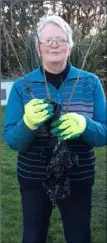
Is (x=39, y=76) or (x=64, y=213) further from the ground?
(x=39, y=76)

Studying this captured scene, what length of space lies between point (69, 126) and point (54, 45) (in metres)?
0.31

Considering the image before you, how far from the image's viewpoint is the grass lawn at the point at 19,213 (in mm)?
2941

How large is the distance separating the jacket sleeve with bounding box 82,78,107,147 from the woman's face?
191 mm

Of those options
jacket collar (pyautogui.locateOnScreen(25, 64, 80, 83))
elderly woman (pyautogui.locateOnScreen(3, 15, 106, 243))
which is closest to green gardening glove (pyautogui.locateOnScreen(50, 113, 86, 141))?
elderly woman (pyautogui.locateOnScreen(3, 15, 106, 243))

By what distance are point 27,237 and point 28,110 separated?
539 mm

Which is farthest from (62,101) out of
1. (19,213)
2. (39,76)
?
(19,213)

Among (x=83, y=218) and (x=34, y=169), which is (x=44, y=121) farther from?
(x=83, y=218)

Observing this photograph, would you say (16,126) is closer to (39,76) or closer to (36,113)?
(36,113)

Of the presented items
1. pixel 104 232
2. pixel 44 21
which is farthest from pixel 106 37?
pixel 44 21

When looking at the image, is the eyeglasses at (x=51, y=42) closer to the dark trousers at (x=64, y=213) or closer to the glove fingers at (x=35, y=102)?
the glove fingers at (x=35, y=102)

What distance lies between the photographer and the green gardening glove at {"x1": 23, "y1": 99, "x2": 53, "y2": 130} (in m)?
1.55

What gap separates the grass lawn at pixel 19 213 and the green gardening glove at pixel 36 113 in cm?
151

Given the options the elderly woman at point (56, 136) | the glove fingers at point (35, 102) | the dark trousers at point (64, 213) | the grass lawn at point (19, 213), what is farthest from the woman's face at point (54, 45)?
the grass lawn at point (19, 213)

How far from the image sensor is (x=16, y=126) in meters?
1.62
